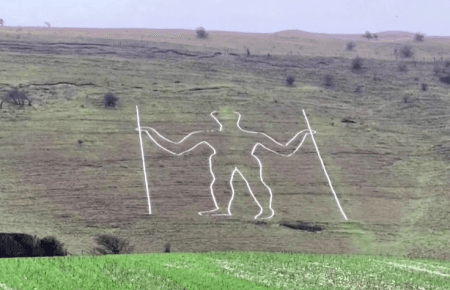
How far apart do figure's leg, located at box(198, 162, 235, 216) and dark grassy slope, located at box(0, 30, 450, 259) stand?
0.31m

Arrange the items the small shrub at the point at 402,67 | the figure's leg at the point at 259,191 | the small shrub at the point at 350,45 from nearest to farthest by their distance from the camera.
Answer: the figure's leg at the point at 259,191, the small shrub at the point at 402,67, the small shrub at the point at 350,45

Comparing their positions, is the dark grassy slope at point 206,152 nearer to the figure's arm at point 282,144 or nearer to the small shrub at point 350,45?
the figure's arm at point 282,144

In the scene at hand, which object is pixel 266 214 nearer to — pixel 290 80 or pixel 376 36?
pixel 290 80

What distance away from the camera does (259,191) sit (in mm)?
28031

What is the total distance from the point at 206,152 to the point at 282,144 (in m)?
3.24

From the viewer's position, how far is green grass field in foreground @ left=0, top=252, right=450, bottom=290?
13969mm

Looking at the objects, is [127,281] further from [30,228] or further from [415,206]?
[415,206]

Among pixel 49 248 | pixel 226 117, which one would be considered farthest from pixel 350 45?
pixel 49 248

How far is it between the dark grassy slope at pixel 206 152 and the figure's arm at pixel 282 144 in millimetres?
415

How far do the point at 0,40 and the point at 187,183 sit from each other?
1777cm

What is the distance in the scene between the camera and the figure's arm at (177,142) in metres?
30.4

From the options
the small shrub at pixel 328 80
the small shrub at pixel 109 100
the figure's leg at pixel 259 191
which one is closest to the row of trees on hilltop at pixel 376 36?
the small shrub at pixel 328 80

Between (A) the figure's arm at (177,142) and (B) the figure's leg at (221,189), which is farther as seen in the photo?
(A) the figure's arm at (177,142)

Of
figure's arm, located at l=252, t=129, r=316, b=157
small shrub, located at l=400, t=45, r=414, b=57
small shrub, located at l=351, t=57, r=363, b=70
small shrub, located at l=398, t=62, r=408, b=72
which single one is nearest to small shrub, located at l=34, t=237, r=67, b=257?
figure's arm, located at l=252, t=129, r=316, b=157
